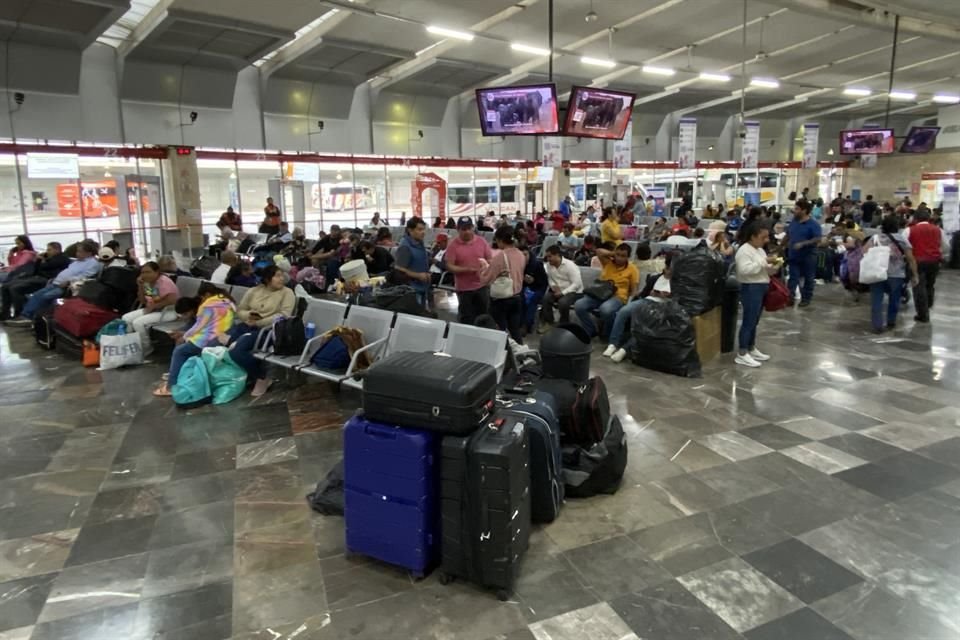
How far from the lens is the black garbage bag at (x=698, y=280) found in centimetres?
651

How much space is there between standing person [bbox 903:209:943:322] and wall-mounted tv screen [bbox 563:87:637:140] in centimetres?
494

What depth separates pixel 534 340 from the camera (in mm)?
7898

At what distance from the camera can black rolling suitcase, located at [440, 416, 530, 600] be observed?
8.80 feet

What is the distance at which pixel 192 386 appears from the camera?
5586 mm

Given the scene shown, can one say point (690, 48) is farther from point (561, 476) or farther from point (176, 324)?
point (561, 476)

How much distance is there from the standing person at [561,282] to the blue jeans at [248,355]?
3762mm

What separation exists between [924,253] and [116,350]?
34.8 feet

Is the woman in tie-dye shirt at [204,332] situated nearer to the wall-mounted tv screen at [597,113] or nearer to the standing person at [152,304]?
the standing person at [152,304]

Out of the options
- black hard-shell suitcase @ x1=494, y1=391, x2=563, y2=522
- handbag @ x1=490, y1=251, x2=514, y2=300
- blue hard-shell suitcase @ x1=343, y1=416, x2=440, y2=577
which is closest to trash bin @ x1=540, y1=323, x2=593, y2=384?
black hard-shell suitcase @ x1=494, y1=391, x2=563, y2=522

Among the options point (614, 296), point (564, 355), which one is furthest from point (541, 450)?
point (614, 296)

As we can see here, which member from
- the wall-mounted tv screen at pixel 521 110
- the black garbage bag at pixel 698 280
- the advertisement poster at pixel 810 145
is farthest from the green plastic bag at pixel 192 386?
the advertisement poster at pixel 810 145

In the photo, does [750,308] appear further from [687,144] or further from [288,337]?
[687,144]

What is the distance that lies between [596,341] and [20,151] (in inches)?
556

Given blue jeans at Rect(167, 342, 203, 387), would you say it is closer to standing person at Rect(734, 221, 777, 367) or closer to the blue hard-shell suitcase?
the blue hard-shell suitcase
